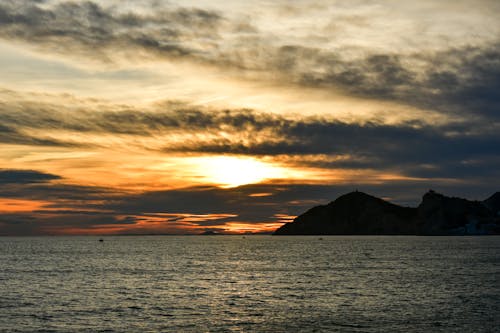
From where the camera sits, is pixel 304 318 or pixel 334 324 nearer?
pixel 334 324

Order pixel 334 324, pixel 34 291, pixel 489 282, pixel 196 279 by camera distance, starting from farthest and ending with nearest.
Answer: pixel 196 279 < pixel 489 282 < pixel 34 291 < pixel 334 324

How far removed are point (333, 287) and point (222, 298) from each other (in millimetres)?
23756

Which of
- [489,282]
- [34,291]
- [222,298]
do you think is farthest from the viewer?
[489,282]

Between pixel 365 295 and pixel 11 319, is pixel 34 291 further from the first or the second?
pixel 365 295

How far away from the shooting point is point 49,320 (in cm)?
6512

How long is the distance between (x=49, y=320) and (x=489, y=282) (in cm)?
8108

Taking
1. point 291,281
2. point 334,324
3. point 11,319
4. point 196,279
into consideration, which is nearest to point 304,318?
point 334,324

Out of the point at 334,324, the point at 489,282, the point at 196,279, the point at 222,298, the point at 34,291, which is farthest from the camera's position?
the point at 196,279

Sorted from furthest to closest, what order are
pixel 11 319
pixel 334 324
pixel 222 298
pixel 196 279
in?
1. pixel 196 279
2. pixel 222 298
3. pixel 11 319
4. pixel 334 324

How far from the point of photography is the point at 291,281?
112 metres

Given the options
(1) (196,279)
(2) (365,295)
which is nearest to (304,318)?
(2) (365,295)

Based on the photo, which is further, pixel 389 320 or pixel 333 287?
pixel 333 287

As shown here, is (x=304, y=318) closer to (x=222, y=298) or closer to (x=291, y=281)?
(x=222, y=298)

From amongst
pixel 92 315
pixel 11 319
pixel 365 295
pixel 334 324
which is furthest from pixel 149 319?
pixel 365 295
